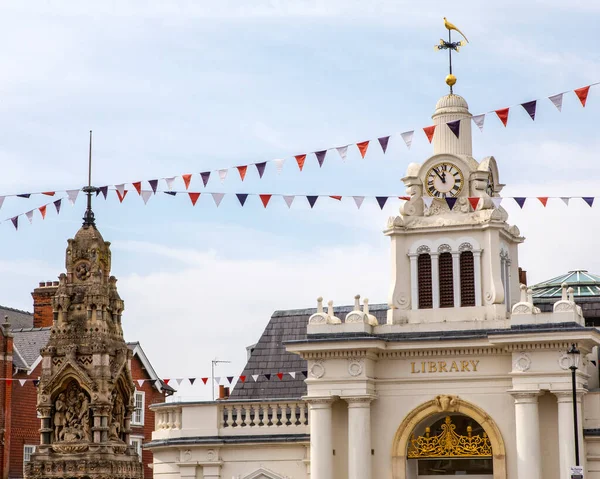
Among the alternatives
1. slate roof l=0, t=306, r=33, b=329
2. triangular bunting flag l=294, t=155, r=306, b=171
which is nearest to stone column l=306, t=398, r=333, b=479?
triangular bunting flag l=294, t=155, r=306, b=171

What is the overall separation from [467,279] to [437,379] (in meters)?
3.14

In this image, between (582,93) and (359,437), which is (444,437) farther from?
(582,93)

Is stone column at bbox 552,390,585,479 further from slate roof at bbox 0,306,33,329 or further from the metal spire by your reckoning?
slate roof at bbox 0,306,33,329

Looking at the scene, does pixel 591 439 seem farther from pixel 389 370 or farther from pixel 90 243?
pixel 90 243

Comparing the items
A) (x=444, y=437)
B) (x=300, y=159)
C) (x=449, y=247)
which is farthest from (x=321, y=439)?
(x=300, y=159)

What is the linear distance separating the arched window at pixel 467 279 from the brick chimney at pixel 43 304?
1043 inches

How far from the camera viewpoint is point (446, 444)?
127 ft

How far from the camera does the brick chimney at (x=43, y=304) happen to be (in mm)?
60312

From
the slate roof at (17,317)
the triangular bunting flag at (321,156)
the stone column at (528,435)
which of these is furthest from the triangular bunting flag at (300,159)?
the slate roof at (17,317)

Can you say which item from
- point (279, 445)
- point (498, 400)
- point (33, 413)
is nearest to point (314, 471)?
point (279, 445)

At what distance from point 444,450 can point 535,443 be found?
127 inches

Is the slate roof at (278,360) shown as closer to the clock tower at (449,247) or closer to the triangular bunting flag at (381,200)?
the clock tower at (449,247)

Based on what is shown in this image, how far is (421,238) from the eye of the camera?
3950 centimetres

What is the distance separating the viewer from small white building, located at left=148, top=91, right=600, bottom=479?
120ft
